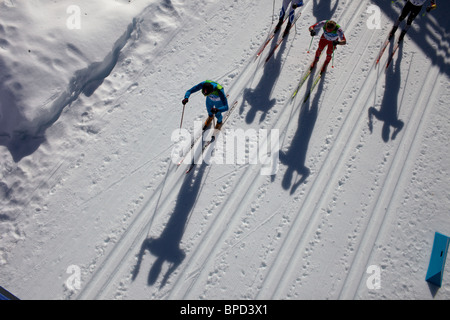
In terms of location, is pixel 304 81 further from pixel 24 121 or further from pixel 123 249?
pixel 24 121

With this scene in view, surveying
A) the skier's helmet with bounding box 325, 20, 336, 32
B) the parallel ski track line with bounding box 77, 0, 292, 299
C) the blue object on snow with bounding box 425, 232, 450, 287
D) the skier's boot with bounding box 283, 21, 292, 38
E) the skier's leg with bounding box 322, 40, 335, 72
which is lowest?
the parallel ski track line with bounding box 77, 0, 292, 299

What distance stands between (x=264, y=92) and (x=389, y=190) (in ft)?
11.2

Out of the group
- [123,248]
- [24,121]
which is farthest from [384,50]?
[24,121]

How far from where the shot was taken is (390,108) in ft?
25.9

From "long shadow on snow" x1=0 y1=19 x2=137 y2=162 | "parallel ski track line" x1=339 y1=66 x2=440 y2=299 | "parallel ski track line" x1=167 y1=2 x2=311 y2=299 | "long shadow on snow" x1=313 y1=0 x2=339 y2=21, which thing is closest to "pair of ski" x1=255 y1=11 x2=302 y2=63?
"long shadow on snow" x1=313 y1=0 x2=339 y2=21

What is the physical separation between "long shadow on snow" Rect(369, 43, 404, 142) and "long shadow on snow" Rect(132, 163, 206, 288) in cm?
418

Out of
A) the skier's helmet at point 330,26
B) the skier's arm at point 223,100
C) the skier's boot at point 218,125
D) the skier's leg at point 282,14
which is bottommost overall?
the skier's boot at point 218,125

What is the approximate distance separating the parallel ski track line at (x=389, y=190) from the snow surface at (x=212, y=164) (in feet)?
0.10

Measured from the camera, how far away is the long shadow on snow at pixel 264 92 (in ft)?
25.7

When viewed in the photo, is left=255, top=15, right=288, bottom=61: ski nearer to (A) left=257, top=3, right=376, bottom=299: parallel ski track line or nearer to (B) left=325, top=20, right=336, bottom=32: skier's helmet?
(B) left=325, top=20, right=336, bottom=32: skier's helmet

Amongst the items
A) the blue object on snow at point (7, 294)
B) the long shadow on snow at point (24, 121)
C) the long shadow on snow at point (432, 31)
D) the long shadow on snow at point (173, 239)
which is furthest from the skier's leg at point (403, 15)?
the blue object on snow at point (7, 294)

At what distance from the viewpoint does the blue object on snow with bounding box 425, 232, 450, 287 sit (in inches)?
246

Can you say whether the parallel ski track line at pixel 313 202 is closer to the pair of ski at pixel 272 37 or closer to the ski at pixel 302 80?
the ski at pixel 302 80
